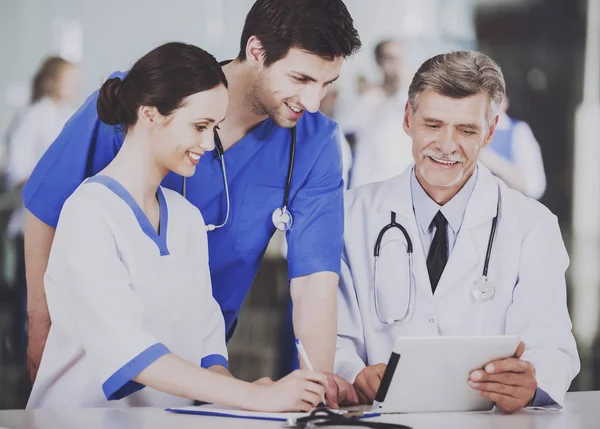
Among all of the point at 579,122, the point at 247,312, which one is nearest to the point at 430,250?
the point at 247,312

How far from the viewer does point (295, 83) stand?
5.94 ft

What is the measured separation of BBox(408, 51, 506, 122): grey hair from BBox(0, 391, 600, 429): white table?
75 centimetres

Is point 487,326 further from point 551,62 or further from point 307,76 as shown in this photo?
point 551,62

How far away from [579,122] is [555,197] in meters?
0.38

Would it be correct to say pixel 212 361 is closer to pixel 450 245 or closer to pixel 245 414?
pixel 245 414

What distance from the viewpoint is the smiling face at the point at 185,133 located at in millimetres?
1596

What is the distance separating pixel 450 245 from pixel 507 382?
0.53 m

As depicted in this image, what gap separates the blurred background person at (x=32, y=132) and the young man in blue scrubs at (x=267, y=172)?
197cm

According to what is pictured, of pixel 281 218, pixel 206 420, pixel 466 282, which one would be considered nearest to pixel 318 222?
pixel 281 218

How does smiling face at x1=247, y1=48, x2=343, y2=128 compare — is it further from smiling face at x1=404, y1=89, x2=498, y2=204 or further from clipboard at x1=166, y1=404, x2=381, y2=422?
clipboard at x1=166, y1=404, x2=381, y2=422

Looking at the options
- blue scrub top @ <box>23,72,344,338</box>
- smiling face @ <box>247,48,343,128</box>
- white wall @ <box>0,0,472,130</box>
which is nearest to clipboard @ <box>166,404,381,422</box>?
blue scrub top @ <box>23,72,344,338</box>

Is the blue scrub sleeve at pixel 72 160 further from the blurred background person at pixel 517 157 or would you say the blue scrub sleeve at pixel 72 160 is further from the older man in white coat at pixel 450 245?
the blurred background person at pixel 517 157

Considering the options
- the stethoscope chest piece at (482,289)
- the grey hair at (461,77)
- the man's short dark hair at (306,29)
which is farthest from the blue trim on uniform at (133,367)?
the grey hair at (461,77)

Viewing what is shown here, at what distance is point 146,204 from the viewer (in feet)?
5.33
